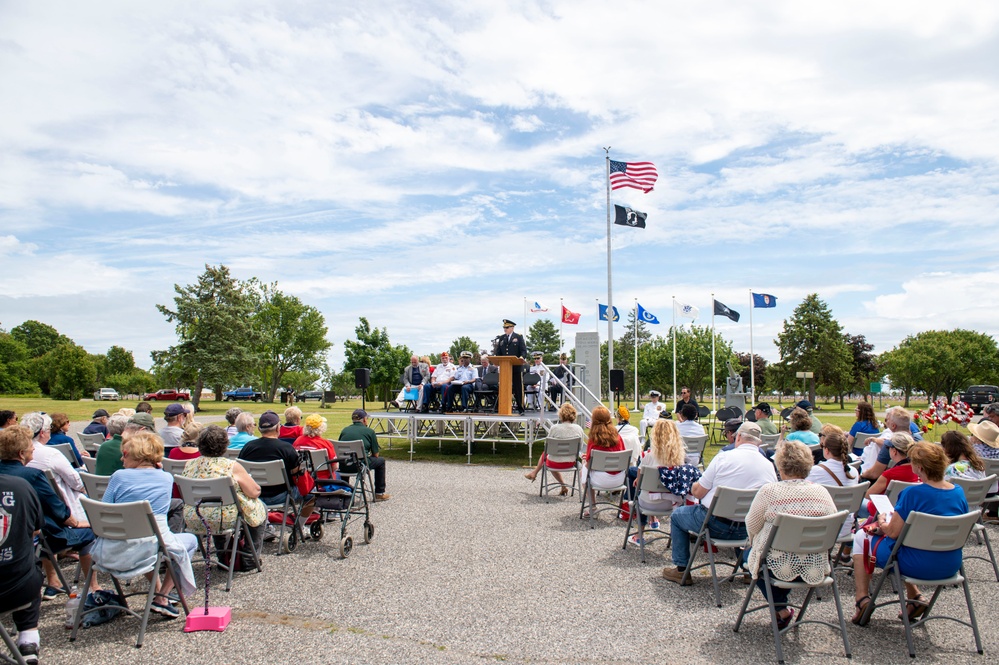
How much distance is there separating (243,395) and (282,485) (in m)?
68.8

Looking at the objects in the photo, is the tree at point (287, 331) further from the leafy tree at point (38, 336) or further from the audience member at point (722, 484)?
the audience member at point (722, 484)

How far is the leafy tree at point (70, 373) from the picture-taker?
232ft

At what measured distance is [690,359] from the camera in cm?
5875

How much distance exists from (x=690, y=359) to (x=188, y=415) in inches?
2159

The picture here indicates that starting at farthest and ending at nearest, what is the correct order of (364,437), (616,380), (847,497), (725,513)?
(616,380) < (364,437) < (847,497) < (725,513)

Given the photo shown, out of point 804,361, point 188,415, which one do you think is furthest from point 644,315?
point 804,361

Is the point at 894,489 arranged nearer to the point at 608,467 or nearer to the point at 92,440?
the point at 608,467

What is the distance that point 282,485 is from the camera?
263 inches

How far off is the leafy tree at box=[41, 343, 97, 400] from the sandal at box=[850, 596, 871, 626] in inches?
3153

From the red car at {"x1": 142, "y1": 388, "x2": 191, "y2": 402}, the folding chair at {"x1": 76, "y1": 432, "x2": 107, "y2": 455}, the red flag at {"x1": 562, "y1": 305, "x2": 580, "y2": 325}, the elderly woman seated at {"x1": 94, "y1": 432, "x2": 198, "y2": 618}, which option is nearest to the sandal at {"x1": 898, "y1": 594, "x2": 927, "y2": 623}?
the elderly woman seated at {"x1": 94, "y1": 432, "x2": 198, "y2": 618}

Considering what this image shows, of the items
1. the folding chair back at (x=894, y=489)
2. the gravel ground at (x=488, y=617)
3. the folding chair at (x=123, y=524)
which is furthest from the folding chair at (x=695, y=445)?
the folding chair at (x=123, y=524)

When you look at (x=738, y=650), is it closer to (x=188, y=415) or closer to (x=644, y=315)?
(x=188, y=415)

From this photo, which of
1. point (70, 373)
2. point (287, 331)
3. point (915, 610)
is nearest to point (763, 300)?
point (915, 610)

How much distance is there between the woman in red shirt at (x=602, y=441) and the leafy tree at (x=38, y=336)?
104329mm
